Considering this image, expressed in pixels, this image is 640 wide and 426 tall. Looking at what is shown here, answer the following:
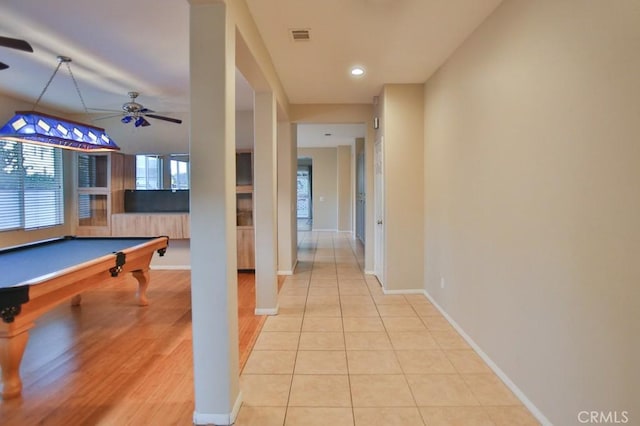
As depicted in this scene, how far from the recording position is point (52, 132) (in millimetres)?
3475

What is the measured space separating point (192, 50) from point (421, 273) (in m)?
3.78

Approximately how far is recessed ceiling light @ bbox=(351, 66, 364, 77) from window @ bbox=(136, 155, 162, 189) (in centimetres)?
391

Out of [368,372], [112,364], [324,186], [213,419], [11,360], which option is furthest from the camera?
[324,186]

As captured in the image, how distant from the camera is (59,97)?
16.7ft

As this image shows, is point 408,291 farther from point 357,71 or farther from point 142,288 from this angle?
point 142,288

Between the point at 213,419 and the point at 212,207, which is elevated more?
the point at 212,207

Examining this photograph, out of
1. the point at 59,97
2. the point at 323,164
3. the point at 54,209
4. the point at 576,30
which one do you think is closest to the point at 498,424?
the point at 576,30

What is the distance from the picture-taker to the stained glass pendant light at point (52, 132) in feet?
10.9

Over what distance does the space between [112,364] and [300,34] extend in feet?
10.3

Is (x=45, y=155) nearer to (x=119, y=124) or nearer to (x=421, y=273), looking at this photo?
(x=119, y=124)

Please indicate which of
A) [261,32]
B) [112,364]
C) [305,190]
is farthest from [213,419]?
[305,190]

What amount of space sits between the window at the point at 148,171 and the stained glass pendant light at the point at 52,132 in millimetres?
2262

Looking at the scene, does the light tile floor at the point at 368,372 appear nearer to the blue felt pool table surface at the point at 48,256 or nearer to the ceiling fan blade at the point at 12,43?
the blue felt pool table surface at the point at 48,256

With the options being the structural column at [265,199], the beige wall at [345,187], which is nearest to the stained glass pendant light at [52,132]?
the structural column at [265,199]
